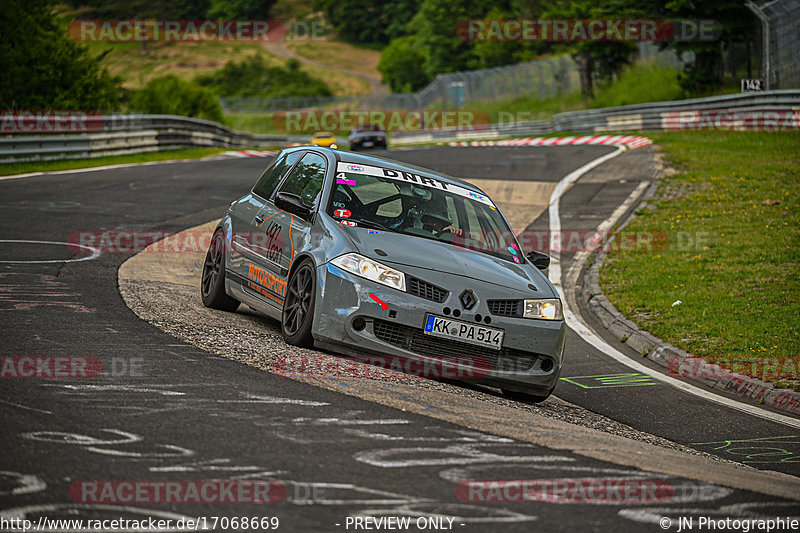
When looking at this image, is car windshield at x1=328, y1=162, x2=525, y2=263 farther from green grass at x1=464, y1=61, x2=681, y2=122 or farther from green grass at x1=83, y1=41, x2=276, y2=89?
green grass at x1=83, y1=41, x2=276, y2=89

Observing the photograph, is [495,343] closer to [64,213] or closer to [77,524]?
[77,524]

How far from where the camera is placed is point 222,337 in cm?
748

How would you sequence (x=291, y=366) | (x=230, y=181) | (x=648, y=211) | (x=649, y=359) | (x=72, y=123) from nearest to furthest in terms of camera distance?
(x=291, y=366), (x=649, y=359), (x=648, y=211), (x=230, y=181), (x=72, y=123)

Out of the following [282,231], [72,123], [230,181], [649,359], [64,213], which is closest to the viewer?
[282,231]

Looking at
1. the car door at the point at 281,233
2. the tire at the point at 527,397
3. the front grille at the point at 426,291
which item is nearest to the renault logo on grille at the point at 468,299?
the front grille at the point at 426,291

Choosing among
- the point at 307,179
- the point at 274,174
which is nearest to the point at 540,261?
the point at 307,179

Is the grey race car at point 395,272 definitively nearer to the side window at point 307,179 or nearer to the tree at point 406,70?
the side window at point 307,179

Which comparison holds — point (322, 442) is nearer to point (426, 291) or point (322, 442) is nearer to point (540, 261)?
point (426, 291)

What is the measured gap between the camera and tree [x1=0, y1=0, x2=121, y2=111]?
3431 cm

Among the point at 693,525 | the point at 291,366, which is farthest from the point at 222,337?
the point at 693,525

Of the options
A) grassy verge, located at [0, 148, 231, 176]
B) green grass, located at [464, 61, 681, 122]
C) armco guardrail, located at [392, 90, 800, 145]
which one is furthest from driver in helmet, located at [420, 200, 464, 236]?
green grass, located at [464, 61, 681, 122]

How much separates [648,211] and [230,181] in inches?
386

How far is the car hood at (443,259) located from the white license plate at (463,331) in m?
0.44

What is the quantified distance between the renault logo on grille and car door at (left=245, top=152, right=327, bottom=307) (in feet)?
4.79
